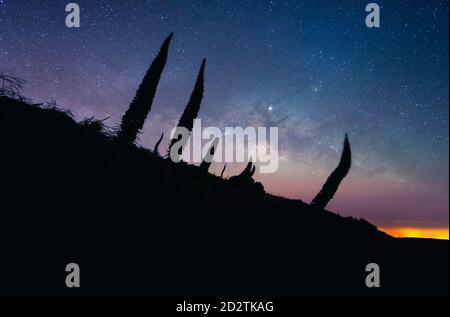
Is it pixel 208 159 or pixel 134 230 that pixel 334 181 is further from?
pixel 134 230

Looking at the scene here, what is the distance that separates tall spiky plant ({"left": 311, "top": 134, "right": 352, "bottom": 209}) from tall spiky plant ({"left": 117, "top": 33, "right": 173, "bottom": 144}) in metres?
6.62

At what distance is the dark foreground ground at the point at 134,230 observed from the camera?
4.88 m

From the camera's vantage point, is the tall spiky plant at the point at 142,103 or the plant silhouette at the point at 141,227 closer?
the plant silhouette at the point at 141,227

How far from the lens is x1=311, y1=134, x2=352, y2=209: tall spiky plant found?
11764 millimetres

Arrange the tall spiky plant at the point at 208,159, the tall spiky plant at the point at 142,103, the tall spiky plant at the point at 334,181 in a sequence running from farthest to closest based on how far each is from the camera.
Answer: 1. the tall spiky plant at the point at 334,181
2. the tall spiky plant at the point at 208,159
3. the tall spiky plant at the point at 142,103

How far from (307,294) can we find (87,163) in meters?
4.92

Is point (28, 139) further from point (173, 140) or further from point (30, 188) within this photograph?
point (173, 140)

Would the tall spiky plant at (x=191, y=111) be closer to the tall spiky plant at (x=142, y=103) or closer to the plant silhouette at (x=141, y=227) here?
the plant silhouette at (x=141, y=227)

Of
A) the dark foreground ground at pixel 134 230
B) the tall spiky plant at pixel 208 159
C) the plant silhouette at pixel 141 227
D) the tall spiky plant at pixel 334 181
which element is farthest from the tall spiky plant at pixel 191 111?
the tall spiky plant at pixel 334 181

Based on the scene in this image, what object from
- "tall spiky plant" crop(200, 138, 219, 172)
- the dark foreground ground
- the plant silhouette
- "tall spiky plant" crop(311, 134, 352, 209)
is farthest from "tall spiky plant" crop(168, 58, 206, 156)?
"tall spiky plant" crop(311, 134, 352, 209)

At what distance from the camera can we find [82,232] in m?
5.26

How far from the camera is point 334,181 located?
40.0ft

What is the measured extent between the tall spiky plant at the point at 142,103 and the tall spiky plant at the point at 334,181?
21.7ft

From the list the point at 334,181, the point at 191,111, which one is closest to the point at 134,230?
the point at 191,111
